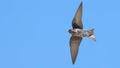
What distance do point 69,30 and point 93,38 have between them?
1.07 m

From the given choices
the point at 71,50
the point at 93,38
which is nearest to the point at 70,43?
the point at 71,50

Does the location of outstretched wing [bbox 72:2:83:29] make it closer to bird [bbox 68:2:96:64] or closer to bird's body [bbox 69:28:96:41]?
bird [bbox 68:2:96:64]

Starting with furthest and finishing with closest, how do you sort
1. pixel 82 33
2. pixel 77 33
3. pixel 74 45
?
pixel 74 45 < pixel 77 33 < pixel 82 33

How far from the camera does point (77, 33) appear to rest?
50.7 feet

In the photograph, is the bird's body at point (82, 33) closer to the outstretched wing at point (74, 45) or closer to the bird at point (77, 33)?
the bird at point (77, 33)

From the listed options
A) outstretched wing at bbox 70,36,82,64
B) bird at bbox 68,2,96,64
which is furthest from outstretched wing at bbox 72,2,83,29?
outstretched wing at bbox 70,36,82,64

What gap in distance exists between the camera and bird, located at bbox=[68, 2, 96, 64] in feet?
50.3

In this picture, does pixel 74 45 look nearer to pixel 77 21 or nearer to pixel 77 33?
pixel 77 21

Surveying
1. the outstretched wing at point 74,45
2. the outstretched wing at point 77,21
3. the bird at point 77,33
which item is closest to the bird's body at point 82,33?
the bird at point 77,33

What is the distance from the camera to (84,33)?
1526 centimetres

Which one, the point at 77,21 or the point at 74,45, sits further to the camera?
the point at 74,45

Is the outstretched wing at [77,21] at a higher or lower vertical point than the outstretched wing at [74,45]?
higher

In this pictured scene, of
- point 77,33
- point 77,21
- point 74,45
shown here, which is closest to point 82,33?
point 77,33

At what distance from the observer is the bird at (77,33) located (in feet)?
50.3
